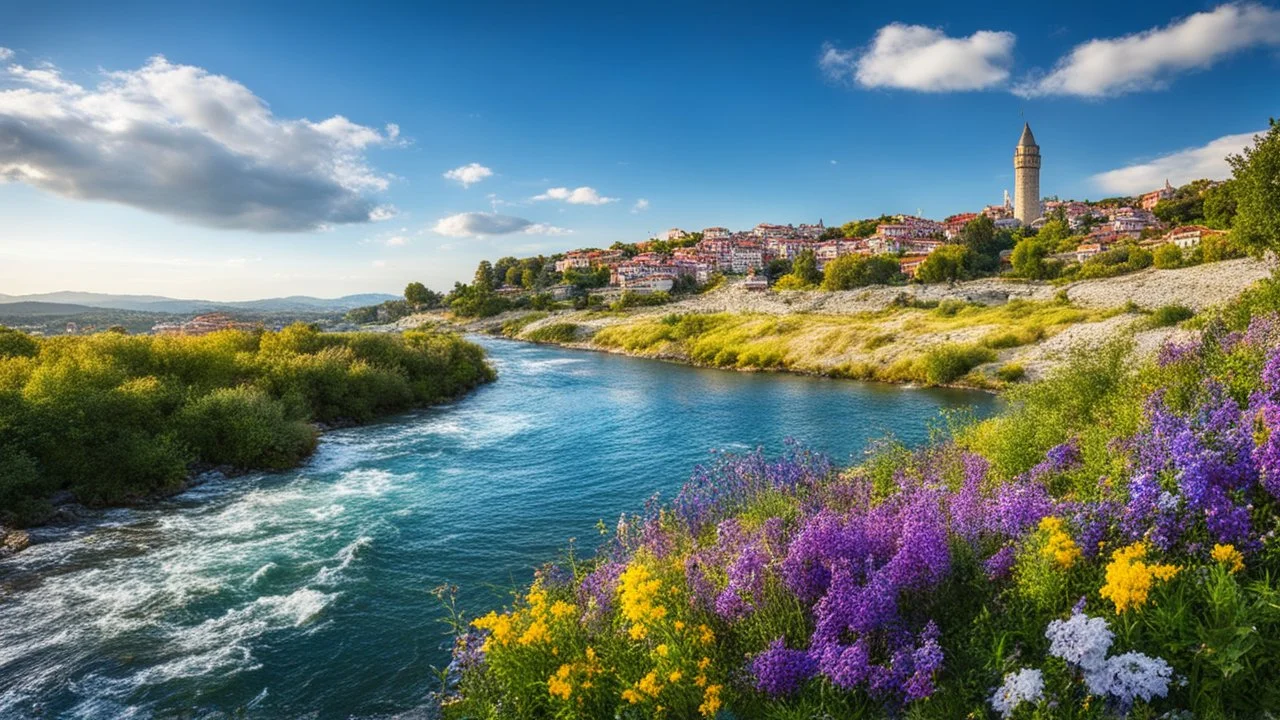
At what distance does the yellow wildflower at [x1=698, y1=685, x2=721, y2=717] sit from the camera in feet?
18.9

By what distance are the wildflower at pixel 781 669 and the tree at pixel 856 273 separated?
9583 cm

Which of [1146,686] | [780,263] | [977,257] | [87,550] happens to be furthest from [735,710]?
[780,263]

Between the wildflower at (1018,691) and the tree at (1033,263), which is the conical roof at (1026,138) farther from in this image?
the wildflower at (1018,691)

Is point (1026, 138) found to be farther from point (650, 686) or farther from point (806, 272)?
point (650, 686)

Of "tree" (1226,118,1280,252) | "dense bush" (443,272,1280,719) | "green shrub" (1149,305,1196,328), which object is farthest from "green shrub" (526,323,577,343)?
"dense bush" (443,272,1280,719)

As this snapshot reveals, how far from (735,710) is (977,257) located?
112610mm

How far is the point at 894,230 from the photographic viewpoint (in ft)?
504

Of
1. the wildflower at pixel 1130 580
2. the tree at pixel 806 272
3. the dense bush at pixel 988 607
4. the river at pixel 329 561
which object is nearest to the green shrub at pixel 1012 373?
the river at pixel 329 561

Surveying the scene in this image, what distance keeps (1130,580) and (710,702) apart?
12.5 ft

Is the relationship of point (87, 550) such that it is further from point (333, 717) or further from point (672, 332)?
point (672, 332)

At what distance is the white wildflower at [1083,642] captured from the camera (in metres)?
5.06

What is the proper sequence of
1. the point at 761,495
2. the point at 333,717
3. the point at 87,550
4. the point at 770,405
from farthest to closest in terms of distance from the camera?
the point at 770,405 → the point at 87,550 → the point at 761,495 → the point at 333,717

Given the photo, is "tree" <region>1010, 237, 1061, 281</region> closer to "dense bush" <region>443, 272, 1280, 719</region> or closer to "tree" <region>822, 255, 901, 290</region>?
"tree" <region>822, 255, 901, 290</region>

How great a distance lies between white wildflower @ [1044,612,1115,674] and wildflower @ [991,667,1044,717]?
0.27m
